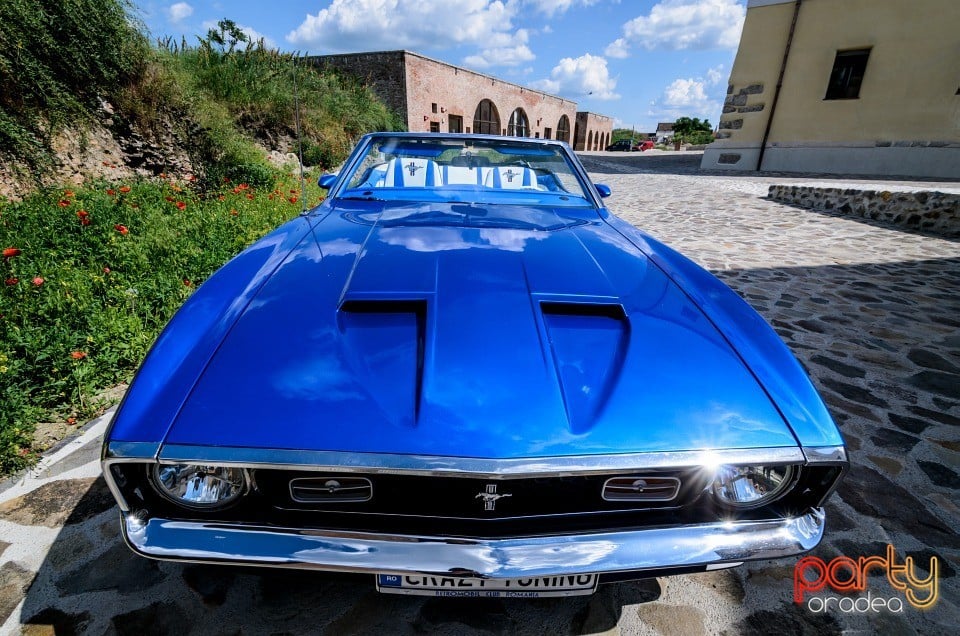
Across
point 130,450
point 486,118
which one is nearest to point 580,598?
point 130,450

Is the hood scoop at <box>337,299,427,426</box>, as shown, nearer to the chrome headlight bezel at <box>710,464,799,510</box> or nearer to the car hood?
the car hood

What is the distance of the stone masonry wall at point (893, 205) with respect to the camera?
21.3 feet

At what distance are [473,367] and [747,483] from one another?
71cm

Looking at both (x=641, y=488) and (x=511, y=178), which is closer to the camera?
(x=641, y=488)

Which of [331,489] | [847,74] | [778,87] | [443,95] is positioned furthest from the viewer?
[443,95]

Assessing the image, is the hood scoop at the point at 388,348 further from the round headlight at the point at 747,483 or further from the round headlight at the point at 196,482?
the round headlight at the point at 747,483

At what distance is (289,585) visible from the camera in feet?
4.63

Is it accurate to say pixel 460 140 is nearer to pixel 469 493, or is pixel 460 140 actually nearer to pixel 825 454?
pixel 469 493

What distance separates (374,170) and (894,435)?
2.98 metres

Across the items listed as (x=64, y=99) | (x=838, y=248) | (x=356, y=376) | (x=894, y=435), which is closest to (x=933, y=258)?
(x=838, y=248)

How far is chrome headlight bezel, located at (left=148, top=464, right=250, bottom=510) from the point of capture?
3.32 feet

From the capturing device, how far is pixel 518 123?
32.4 metres

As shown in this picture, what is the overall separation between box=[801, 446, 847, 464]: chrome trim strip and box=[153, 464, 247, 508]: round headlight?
127cm

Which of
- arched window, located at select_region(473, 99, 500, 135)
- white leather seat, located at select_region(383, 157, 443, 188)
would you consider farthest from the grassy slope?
arched window, located at select_region(473, 99, 500, 135)
